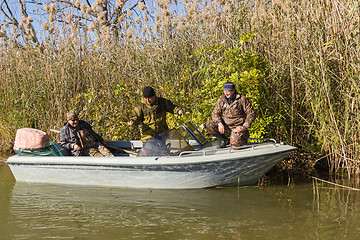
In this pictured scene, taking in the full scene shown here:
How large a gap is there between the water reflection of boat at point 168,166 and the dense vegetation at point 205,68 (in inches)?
37.3

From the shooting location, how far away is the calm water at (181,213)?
12.8ft

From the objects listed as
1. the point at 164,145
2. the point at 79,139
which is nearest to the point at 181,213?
the point at 164,145

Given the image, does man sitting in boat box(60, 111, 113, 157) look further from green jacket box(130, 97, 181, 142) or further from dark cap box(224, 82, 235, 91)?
dark cap box(224, 82, 235, 91)

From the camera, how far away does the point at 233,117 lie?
18.9 ft

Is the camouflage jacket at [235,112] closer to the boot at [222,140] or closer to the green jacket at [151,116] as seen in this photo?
the boot at [222,140]

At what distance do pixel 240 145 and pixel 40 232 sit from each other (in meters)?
2.86

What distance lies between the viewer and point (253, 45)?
269 inches

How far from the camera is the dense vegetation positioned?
223 inches

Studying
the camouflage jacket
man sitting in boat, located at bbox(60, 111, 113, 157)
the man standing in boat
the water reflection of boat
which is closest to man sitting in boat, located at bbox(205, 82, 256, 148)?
the camouflage jacket

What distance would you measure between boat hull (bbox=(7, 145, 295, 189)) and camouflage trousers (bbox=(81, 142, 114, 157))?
0.55 metres

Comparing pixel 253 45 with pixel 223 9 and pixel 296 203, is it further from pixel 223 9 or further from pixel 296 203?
pixel 296 203

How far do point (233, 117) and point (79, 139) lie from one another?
7.97 ft

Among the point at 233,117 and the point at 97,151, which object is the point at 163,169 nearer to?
the point at 233,117

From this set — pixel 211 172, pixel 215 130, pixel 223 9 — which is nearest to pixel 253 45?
pixel 223 9
